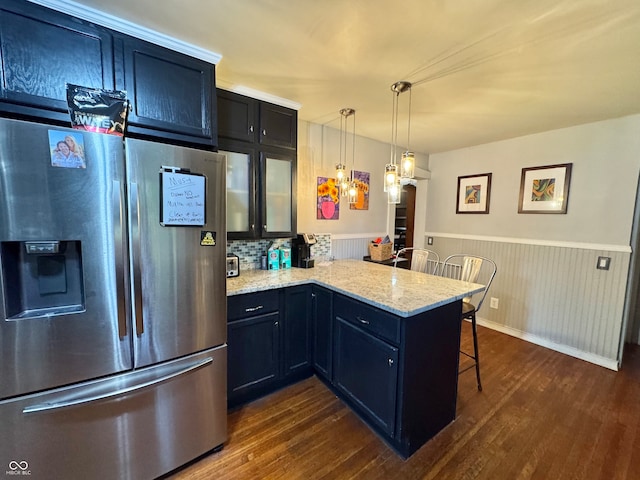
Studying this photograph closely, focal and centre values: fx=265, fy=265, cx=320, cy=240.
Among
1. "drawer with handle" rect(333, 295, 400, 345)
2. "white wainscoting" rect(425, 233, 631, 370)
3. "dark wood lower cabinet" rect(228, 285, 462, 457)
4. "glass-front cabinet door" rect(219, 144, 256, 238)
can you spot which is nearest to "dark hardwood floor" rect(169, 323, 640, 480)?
"dark wood lower cabinet" rect(228, 285, 462, 457)

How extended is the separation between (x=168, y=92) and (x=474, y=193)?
3.59 meters

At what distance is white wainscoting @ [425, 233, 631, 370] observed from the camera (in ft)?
8.38

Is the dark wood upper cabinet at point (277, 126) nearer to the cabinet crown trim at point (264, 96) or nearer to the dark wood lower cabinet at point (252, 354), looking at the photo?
the cabinet crown trim at point (264, 96)

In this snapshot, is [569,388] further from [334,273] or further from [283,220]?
[283,220]

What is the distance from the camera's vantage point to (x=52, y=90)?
127 centimetres

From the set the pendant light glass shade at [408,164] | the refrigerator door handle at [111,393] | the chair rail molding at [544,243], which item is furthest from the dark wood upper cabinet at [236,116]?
the chair rail molding at [544,243]

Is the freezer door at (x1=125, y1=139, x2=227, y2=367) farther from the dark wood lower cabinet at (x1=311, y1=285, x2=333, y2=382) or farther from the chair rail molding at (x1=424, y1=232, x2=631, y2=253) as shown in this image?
the chair rail molding at (x1=424, y1=232, x2=631, y2=253)

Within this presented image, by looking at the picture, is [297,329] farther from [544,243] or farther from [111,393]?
[544,243]

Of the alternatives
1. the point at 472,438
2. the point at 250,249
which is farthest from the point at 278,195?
the point at 472,438

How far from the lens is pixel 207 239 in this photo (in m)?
1.44

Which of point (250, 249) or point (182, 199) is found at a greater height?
point (182, 199)

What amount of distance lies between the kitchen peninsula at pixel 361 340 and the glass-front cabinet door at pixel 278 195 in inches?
16.0

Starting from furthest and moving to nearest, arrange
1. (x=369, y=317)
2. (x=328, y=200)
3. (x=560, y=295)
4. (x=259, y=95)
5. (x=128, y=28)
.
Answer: (x=328, y=200) → (x=560, y=295) → (x=259, y=95) → (x=369, y=317) → (x=128, y=28)

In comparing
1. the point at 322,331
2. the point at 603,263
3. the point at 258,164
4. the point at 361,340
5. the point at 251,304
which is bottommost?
the point at 322,331
